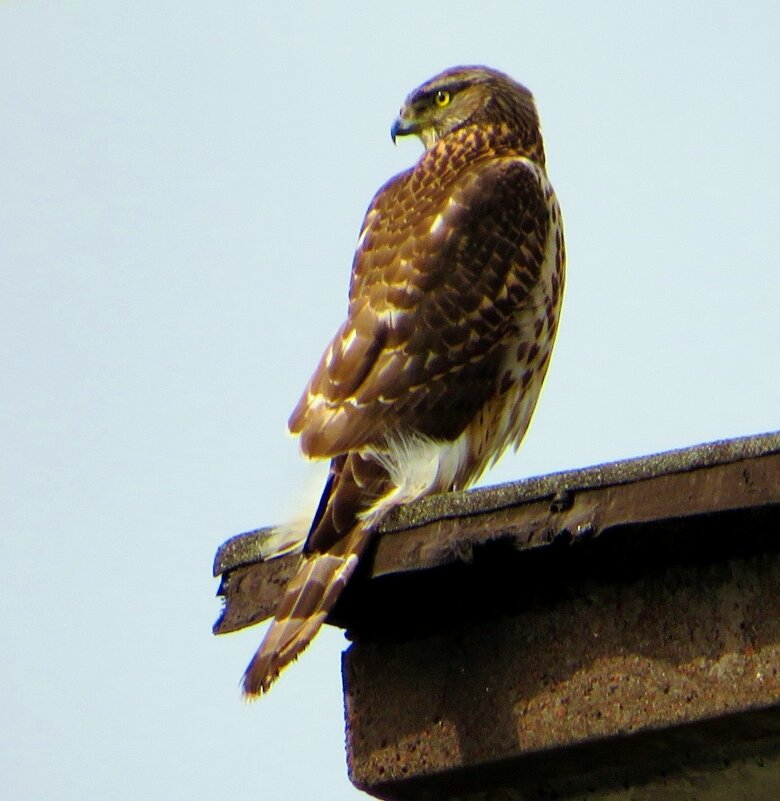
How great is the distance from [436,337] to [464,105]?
1.95 meters

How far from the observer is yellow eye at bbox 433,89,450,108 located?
6469 millimetres

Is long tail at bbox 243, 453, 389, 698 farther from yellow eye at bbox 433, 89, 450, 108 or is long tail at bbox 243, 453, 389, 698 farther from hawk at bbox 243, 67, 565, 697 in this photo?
yellow eye at bbox 433, 89, 450, 108

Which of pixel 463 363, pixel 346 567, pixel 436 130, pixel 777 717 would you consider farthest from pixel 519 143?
pixel 777 717

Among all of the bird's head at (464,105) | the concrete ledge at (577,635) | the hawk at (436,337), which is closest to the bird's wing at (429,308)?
the hawk at (436,337)

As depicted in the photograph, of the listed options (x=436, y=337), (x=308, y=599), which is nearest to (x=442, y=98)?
(x=436, y=337)

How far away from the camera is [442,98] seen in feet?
21.3

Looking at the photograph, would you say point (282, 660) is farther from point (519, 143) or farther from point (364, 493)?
point (519, 143)

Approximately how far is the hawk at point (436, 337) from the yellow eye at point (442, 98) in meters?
0.57

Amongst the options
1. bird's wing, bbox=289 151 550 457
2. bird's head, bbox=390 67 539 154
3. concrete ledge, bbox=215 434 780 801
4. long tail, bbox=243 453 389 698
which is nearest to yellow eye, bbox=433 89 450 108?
bird's head, bbox=390 67 539 154

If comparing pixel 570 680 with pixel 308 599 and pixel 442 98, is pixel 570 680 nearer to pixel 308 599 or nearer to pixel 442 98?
pixel 308 599

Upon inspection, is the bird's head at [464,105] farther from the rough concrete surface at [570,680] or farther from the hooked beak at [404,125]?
the rough concrete surface at [570,680]

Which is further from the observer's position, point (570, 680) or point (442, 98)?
point (442, 98)

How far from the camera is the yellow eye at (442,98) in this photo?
6.47m

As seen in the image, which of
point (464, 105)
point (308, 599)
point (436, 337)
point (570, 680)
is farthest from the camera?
point (464, 105)
